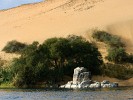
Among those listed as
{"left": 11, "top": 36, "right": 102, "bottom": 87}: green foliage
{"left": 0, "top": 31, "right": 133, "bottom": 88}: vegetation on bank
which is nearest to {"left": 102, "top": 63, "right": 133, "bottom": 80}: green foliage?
{"left": 0, "top": 31, "right": 133, "bottom": 88}: vegetation on bank

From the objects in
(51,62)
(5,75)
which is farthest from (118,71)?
(5,75)

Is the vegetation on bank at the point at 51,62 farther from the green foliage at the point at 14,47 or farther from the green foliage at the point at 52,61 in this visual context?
the green foliage at the point at 14,47

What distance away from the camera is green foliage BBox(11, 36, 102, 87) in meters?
63.1

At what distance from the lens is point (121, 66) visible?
7056 centimetres

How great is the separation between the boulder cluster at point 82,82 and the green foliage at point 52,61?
8.90ft

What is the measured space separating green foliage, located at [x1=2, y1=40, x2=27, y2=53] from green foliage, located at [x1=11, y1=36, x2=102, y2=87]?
14.5m

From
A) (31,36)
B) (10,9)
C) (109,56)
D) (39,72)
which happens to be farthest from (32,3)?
(39,72)

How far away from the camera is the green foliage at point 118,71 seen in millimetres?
67500

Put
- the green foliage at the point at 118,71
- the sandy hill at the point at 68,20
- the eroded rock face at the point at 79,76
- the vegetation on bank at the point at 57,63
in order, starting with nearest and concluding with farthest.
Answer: the eroded rock face at the point at 79,76 < the vegetation on bank at the point at 57,63 < the green foliage at the point at 118,71 < the sandy hill at the point at 68,20

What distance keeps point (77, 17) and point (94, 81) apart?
3422cm

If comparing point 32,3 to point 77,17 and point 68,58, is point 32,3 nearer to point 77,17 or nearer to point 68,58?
point 77,17

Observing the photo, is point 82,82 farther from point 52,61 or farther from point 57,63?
point 52,61

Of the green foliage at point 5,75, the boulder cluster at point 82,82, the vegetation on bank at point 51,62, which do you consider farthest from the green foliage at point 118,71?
the green foliage at point 5,75

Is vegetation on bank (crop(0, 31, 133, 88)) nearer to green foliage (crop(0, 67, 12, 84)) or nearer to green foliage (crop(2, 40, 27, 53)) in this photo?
green foliage (crop(0, 67, 12, 84))
